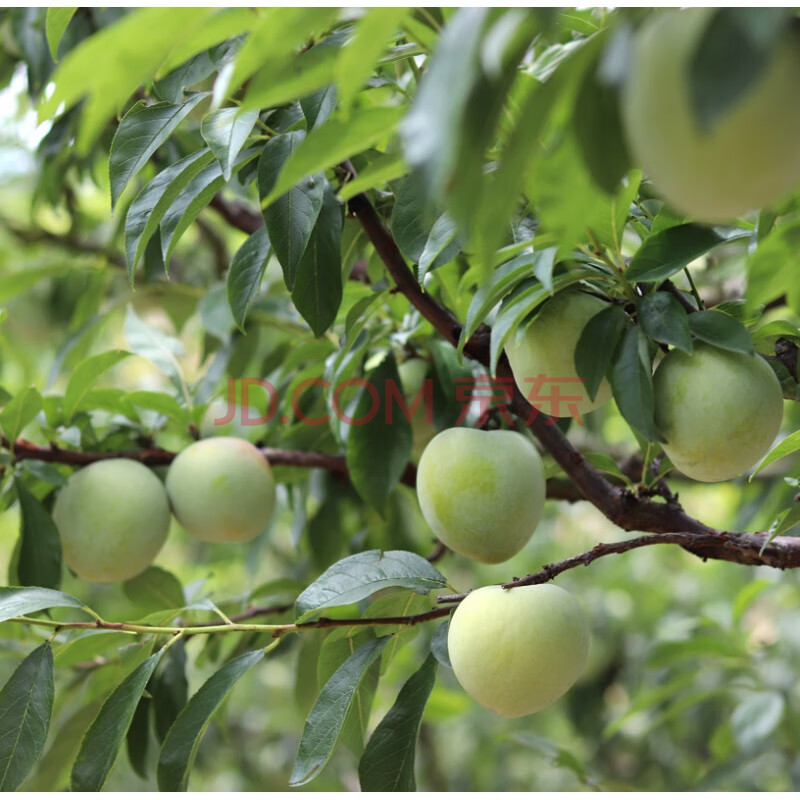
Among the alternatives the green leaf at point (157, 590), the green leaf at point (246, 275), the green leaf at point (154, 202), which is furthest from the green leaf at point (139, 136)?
the green leaf at point (157, 590)

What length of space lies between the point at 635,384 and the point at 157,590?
687 mm

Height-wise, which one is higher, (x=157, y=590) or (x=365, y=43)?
(x=365, y=43)

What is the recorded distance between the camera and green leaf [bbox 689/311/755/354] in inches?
21.8

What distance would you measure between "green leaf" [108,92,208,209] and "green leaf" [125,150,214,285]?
0.02 metres

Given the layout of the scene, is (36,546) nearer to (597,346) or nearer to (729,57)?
(597,346)

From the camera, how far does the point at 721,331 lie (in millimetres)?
570

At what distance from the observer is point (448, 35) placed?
0.32 meters

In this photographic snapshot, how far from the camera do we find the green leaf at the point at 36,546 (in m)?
0.89

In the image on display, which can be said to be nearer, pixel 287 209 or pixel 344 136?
pixel 344 136

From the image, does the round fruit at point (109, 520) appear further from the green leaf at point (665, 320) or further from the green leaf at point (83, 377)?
the green leaf at point (665, 320)

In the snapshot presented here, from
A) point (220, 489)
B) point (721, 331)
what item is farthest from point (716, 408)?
point (220, 489)

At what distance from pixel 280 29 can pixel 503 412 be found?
54 cm

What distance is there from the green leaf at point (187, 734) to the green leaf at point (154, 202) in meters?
0.32

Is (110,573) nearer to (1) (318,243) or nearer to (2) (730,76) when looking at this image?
(1) (318,243)
